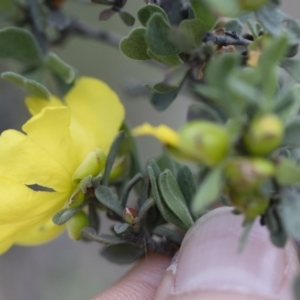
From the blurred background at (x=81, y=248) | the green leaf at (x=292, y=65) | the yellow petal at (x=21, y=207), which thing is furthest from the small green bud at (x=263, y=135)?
the blurred background at (x=81, y=248)

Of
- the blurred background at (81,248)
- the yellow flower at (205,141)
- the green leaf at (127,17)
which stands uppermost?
the yellow flower at (205,141)

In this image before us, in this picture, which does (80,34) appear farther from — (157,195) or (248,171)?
(248,171)

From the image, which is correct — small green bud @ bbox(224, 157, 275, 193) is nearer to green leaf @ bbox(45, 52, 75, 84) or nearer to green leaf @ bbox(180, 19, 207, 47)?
green leaf @ bbox(180, 19, 207, 47)

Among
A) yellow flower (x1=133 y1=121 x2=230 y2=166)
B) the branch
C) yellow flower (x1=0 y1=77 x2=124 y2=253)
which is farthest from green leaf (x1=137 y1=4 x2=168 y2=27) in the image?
the branch

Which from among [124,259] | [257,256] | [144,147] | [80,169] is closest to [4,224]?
[80,169]

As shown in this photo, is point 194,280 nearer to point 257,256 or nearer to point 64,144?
point 257,256

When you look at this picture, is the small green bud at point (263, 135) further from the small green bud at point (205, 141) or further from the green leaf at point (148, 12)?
the green leaf at point (148, 12)

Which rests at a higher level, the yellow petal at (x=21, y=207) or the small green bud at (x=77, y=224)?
the yellow petal at (x=21, y=207)

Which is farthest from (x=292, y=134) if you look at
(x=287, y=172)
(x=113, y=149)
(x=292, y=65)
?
(x=113, y=149)
